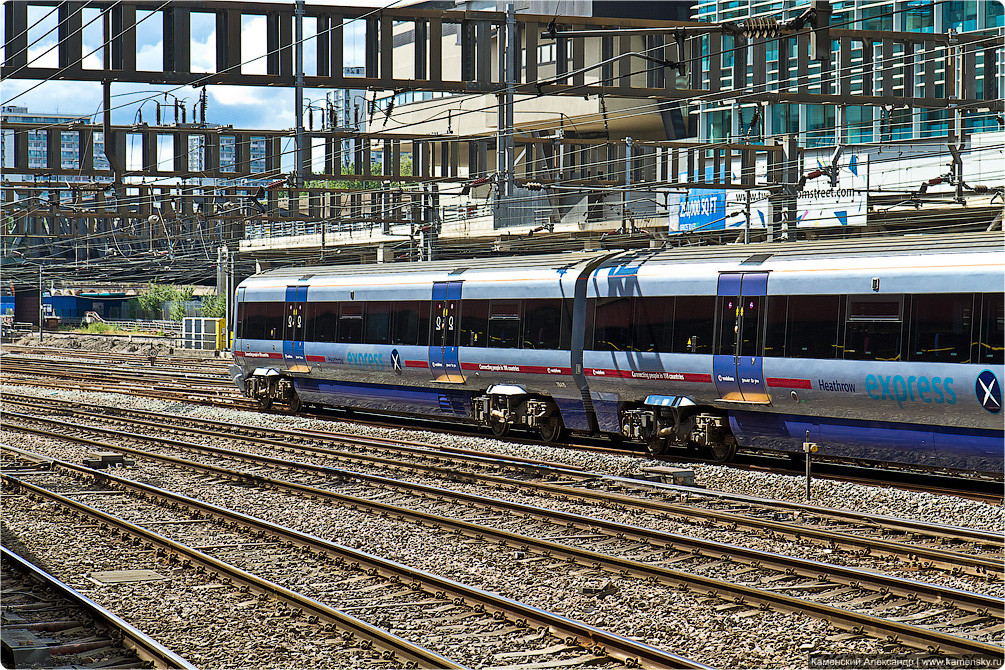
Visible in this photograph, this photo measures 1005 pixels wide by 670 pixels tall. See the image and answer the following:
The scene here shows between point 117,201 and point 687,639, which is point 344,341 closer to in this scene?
point 117,201

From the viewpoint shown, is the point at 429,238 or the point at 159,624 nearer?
the point at 159,624

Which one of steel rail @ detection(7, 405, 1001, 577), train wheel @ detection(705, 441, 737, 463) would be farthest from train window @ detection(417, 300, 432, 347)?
train wheel @ detection(705, 441, 737, 463)

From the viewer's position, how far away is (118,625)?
8.84 meters

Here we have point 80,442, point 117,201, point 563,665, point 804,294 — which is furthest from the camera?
point 117,201

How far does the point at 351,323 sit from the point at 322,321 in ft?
4.07

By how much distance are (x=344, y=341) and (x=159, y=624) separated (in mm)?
15397

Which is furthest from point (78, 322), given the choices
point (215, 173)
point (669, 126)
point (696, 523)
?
point (696, 523)

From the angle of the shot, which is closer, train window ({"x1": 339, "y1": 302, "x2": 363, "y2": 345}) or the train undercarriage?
the train undercarriage

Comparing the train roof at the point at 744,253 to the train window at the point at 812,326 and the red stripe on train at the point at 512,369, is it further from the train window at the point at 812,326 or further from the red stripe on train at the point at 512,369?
the red stripe on train at the point at 512,369

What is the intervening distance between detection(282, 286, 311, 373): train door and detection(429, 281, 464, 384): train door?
4.96m

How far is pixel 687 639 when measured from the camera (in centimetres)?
845

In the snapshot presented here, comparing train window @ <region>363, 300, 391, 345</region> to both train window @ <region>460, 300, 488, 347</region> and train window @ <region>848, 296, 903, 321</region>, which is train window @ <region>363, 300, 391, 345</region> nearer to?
train window @ <region>460, 300, 488, 347</region>

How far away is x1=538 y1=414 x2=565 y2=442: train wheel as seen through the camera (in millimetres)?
20281

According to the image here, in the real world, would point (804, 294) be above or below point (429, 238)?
below
